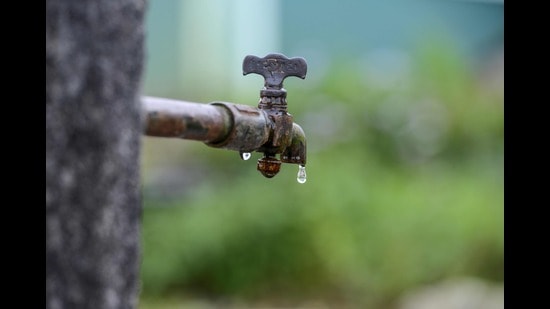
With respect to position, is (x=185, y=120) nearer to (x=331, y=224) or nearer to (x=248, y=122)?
(x=248, y=122)

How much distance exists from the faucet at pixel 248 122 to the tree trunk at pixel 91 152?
215 millimetres

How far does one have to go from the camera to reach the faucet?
1273mm

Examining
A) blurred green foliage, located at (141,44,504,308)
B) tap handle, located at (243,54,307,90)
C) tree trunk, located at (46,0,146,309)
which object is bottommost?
blurred green foliage, located at (141,44,504,308)

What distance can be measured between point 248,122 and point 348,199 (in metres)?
4.39

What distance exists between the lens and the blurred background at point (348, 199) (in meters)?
5.77

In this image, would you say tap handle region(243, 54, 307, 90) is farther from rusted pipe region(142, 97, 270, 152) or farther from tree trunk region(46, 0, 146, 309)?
tree trunk region(46, 0, 146, 309)

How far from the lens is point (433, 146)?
6340 mm

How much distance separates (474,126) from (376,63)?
129 centimetres

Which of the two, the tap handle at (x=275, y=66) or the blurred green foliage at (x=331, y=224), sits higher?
the tap handle at (x=275, y=66)

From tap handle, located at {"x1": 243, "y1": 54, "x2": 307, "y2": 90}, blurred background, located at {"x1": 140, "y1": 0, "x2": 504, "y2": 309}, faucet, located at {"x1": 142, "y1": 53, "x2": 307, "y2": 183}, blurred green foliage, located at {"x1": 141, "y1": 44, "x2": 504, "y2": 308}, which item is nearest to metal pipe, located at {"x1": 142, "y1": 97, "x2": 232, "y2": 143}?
faucet, located at {"x1": 142, "y1": 53, "x2": 307, "y2": 183}

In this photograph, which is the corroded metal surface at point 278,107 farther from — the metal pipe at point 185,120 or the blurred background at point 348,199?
the blurred background at point 348,199

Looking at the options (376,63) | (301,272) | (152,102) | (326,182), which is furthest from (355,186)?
(152,102)

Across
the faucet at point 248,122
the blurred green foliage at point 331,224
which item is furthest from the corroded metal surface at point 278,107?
the blurred green foliage at point 331,224

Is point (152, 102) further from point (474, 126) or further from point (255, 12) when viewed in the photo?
point (255, 12)
